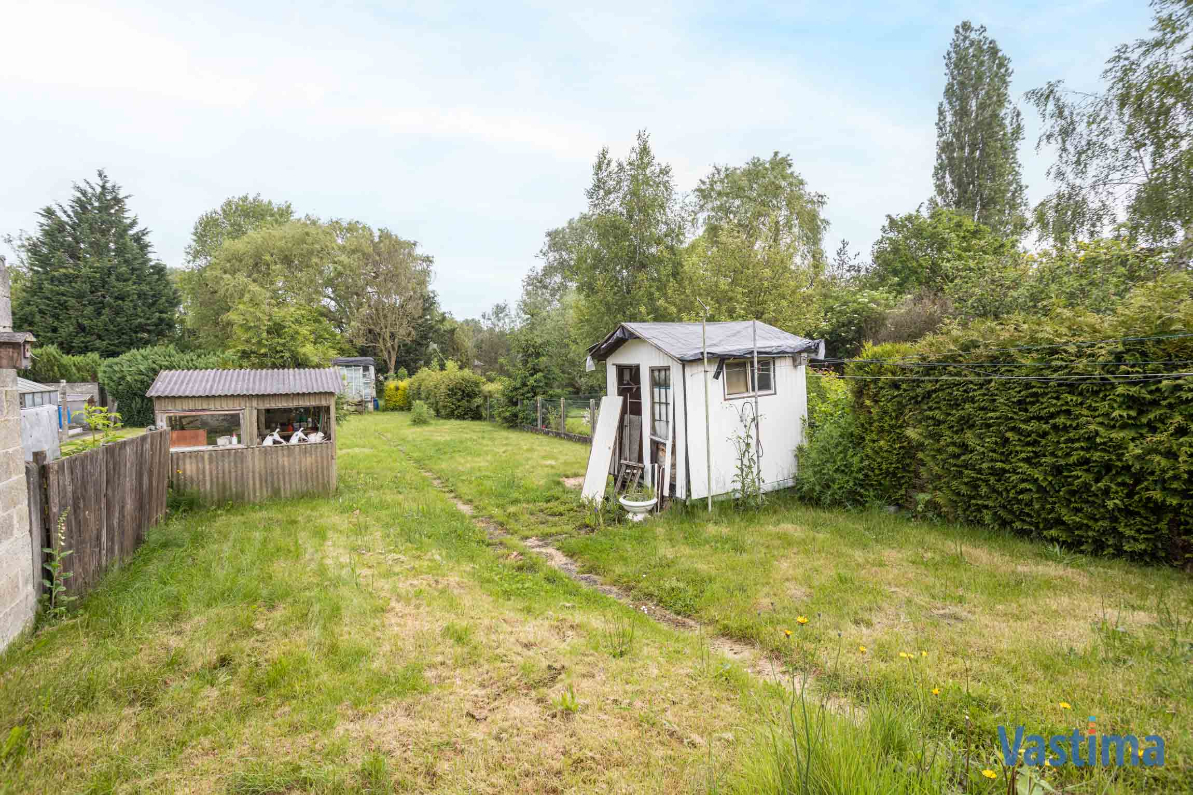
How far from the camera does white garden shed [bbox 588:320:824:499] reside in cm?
780

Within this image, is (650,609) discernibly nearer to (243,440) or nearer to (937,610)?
(937,610)

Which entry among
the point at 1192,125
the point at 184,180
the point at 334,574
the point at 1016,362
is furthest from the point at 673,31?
the point at 184,180

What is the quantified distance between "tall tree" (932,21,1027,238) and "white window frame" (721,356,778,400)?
22.3m

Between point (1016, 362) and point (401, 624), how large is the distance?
24.3 feet

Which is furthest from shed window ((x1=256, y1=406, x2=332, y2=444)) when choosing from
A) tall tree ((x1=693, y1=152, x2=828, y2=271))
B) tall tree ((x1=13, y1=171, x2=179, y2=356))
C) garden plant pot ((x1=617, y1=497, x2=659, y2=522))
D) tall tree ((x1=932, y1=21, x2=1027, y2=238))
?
tall tree ((x1=932, y1=21, x2=1027, y2=238))

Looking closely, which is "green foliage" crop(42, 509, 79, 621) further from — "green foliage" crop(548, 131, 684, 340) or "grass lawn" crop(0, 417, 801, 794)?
"green foliage" crop(548, 131, 684, 340)

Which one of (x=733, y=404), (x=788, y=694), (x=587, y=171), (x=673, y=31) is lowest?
(x=788, y=694)

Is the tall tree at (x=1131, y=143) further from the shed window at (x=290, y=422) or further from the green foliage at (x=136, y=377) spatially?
the green foliage at (x=136, y=377)

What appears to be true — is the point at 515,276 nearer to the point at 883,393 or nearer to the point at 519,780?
the point at 883,393

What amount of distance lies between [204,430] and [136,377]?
16.2 meters

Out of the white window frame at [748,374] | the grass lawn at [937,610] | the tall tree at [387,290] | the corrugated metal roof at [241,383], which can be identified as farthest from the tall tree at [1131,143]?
the tall tree at [387,290]

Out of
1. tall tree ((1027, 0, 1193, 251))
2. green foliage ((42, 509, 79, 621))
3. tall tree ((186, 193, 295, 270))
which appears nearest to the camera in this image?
green foliage ((42, 509, 79, 621))

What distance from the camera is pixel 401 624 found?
432 cm

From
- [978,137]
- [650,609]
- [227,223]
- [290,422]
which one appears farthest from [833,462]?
[227,223]
